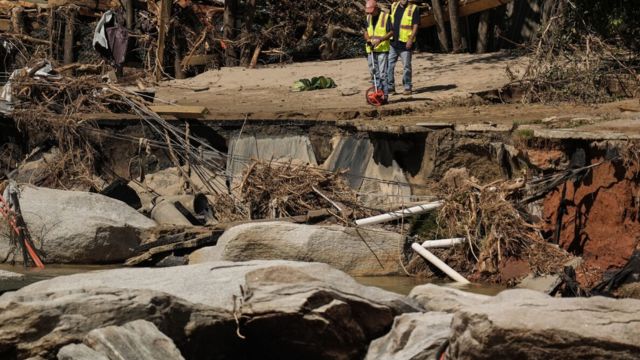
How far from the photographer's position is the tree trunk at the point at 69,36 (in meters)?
26.8

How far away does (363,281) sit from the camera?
1423 cm

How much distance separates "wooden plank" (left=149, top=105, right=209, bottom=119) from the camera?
20219 mm

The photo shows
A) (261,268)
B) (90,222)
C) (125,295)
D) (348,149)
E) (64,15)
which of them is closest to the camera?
(125,295)

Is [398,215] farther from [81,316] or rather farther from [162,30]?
[162,30]

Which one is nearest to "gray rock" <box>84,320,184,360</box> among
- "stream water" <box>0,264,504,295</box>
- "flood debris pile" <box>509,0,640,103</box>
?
"stream water" <box>0,264,504,295</box>

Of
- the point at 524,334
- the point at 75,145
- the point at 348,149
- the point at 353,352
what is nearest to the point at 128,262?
the point at 348,149

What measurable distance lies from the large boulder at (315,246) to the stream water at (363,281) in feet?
0.78

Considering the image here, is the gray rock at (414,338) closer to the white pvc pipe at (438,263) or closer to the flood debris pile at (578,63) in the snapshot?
the white pvc pipe at (438,263)

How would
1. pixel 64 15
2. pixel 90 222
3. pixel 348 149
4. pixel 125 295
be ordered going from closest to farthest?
pixel 125 295, pixel 90 222, pixel 348 149, pixel 64 15

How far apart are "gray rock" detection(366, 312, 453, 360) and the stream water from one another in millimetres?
3377

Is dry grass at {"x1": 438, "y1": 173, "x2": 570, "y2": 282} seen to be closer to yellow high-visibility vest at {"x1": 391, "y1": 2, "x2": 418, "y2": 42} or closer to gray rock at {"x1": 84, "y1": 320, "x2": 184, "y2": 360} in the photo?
yellow high-visibility vest at {"x1": 391, "y1": 2, "x2": 418, "y2": 42}

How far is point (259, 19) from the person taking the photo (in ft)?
89.4

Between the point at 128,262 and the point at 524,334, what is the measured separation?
8145mm

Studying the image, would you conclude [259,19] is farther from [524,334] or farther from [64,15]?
[524,334]
